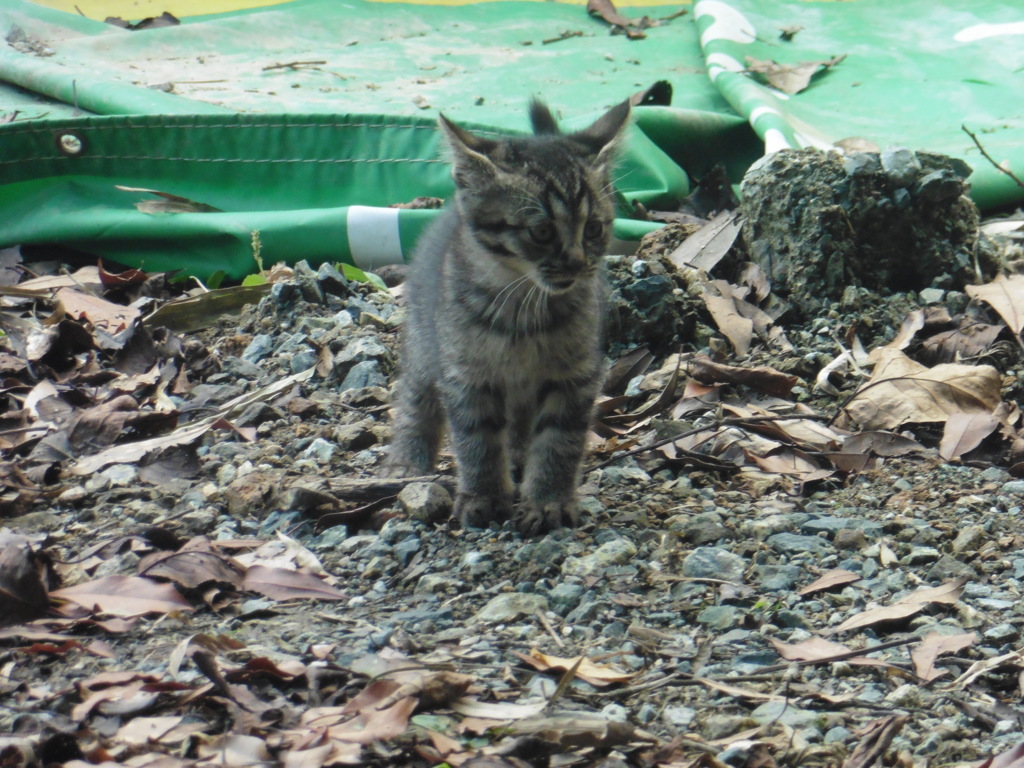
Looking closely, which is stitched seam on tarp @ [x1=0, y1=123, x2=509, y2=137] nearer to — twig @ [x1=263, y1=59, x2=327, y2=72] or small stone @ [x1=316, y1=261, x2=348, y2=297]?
small stone @ [x1=316, y1=261, x2=348, y2=297]

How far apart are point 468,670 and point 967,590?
1.45m

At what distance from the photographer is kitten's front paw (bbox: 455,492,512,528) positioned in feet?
12.4

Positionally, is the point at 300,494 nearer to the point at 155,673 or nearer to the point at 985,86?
the point at 155,673

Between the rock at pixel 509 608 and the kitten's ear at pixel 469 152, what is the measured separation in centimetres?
154

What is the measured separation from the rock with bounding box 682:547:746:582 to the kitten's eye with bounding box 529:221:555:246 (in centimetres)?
118

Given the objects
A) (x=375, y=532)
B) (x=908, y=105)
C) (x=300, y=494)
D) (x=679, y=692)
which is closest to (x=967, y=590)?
(x=679, y=692)

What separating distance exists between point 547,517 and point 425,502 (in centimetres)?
42

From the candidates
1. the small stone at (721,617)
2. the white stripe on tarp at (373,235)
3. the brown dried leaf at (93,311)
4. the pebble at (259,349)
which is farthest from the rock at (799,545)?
the brown dried leaf at (93,311)

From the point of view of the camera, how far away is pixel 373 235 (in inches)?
235

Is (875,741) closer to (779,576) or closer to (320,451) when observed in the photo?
(779,576)

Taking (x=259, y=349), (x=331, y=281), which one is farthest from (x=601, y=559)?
(x=331, y=281)

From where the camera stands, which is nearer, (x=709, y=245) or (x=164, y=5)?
(x=709, y=245)

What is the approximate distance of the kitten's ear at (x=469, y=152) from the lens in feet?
12.7

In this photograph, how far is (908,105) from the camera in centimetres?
743
